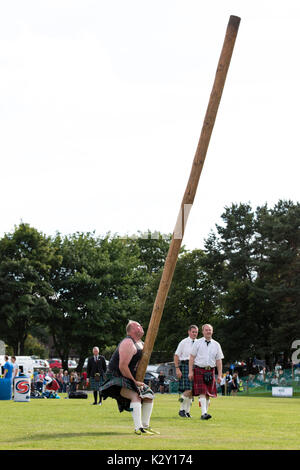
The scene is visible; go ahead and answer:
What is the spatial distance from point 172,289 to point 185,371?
44681mm

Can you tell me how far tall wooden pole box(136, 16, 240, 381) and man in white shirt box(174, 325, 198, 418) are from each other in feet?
13.1

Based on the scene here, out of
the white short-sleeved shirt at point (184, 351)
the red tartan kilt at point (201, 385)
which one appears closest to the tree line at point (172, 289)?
the white short-sleeved shirt at point (184, 351)

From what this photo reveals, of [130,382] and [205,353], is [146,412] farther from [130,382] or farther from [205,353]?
[205,353]

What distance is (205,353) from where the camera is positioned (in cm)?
1176

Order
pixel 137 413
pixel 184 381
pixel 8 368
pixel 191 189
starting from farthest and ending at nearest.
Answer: pixel 8 368
pixel 184 381
pixel 191 189
pixel 137 413

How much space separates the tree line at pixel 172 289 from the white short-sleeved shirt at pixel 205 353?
3213 centimetres

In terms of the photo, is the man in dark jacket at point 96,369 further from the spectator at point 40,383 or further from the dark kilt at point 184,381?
the spectator at point 40,383

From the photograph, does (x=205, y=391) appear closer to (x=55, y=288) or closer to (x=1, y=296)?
(x=1, y=296)

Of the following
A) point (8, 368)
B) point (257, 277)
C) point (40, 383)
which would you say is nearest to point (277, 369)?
point (257, 277)

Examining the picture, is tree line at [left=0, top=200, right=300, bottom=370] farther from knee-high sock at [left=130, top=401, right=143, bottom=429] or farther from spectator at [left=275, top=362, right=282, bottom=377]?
knee-high sock at [left=130, top=401, right=143, bottom=429]

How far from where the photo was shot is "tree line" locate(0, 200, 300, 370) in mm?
46875

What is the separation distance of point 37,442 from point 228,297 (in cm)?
4244
